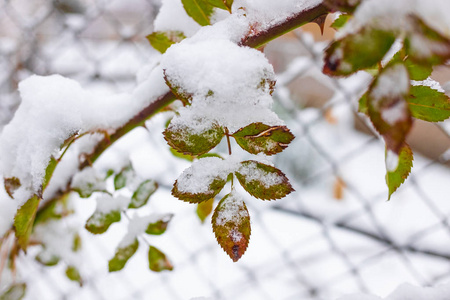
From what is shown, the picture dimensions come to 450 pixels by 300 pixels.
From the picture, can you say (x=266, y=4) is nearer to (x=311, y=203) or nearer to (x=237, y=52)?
(x=237, y=52)

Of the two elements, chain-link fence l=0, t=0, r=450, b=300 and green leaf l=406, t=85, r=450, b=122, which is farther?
chain-link fence l=0, t=0, r=450, b=300

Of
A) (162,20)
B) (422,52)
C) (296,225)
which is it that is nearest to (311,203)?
(296,225)

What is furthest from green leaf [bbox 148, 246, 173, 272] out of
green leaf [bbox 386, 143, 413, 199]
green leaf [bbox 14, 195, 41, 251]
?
green leaf [bbox 386, 143, 413, 199]

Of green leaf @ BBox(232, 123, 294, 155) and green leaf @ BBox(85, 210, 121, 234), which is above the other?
green leaf @ BBox(232, 123, 294, 155)

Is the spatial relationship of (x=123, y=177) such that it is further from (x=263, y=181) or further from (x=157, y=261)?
(x=263, y=181)

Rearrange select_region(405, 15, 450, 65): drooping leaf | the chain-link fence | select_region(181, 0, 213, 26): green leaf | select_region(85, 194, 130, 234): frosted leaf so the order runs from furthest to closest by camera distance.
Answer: the chain-link fence
select_region(85, 194, 130, 234): frosted leaf
select_region(181, 0, 213, 26): green leaf
select_region(405, 15, 450, 65): drooping leaf

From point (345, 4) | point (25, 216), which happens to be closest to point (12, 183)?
point (25, 216)

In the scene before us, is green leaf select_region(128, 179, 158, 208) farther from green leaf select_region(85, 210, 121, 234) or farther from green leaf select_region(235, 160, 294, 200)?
green leaf select_region(235, 160, 294, 200)

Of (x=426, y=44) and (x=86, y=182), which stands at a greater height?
(x=426, y=44)

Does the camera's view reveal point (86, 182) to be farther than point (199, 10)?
Yes
